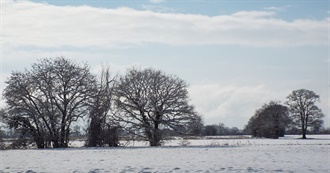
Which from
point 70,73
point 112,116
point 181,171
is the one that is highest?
point 70,73

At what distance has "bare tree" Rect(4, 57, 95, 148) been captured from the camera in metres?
43.8

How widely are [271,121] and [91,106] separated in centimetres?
4385

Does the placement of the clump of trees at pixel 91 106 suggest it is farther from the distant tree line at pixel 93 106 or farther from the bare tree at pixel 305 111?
the bare tree at pixel 305 111

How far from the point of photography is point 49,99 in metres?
45.0

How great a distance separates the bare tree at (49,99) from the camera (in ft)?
144

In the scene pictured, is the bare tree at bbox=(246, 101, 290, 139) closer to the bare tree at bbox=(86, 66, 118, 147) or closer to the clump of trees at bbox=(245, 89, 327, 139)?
the clump of trees at bbox=(245, 89, 327, 139)

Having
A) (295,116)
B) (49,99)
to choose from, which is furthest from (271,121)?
(49,99)

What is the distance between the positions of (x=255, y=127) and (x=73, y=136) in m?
45.4

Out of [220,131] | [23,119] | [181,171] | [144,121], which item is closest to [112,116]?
[144,121]

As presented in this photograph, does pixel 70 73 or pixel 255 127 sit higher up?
pixel 70 73

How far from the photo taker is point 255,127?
8325 cm

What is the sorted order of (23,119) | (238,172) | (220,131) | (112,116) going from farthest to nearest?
(220,131)
(112,116)
(23,119)
(238,172)

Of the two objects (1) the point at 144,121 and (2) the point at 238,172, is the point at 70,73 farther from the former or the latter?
(2) the point at 238,172

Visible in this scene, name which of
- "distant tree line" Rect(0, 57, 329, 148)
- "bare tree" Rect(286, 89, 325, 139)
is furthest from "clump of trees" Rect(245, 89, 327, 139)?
"distant tree line" Rect(0, 57, 329, 148)
